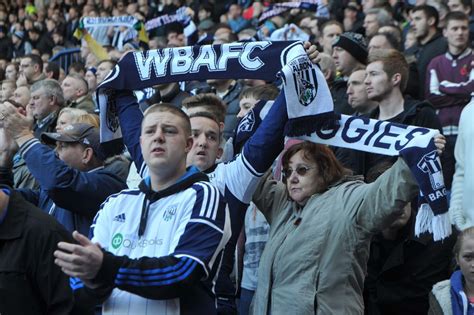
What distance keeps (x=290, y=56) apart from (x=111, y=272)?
5.65 ft

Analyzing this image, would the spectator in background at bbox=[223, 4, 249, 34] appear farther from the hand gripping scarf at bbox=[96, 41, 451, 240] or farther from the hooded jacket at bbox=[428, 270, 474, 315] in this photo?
the hooded jacket at bbox=[428, 270, 474, 315]

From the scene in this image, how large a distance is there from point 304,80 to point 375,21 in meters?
6.12

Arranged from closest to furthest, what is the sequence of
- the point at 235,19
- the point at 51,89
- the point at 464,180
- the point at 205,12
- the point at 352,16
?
the point at 464,180 < the point at 51,89 < the point at 352,16 < the point at 235,19 < the point at 205,12

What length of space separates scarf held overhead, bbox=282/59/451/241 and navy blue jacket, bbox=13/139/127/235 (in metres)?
1.02

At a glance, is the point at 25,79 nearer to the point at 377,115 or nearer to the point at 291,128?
the point at 377,115

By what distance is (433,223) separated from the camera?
404cm

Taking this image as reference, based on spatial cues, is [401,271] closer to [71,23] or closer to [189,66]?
[189,66]

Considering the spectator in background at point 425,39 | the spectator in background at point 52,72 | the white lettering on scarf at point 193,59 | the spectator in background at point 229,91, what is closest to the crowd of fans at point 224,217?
the white lettering on scarf at point 193,59

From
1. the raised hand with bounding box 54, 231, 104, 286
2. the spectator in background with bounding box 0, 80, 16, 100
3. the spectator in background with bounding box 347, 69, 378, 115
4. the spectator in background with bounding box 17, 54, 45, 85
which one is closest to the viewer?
the raised hand with bounding box 54, 231, 104, 286

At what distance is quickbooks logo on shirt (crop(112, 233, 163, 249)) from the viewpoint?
11.9 feet

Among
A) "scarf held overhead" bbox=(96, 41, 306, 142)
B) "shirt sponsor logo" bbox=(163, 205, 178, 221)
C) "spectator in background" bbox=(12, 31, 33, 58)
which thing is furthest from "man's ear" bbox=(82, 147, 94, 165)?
"spectator in background" bbox=(12, 31, 33, 58)

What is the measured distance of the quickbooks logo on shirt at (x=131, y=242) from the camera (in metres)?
3.62

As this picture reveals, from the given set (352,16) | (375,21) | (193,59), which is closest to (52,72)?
(352,16)

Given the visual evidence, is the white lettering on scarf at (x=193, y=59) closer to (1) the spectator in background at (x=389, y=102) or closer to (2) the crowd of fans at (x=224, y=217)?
(2) the crowd of fans at (x=224, y=217)
